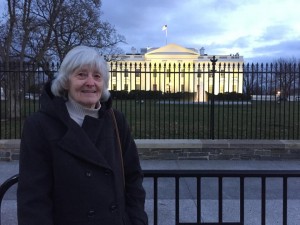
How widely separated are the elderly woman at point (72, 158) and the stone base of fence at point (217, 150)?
654 cm

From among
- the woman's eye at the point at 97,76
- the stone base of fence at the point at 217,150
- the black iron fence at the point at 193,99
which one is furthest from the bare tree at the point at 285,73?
the woman's eye at the point at 97,76

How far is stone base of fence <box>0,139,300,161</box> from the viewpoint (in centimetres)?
870

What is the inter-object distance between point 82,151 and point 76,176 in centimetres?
13

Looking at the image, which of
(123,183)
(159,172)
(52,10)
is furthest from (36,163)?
(52,10)

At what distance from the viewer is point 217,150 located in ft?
28.7

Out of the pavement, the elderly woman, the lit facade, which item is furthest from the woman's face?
the lit facade

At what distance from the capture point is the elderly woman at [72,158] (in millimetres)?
1973

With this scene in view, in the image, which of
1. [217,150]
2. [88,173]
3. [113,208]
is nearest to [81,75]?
[88,173]

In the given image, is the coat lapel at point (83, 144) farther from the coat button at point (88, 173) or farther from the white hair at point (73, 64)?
the white hair at point (73, 64)

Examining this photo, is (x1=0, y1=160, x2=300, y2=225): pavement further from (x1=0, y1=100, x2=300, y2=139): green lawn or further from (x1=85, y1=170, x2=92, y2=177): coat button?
(x1=85, y1=170, x2=92, y2=177): coat button

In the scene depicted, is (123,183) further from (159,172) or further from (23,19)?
(23,19)

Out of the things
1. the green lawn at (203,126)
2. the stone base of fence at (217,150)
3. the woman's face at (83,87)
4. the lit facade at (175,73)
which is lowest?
the stone base of fence at (217,150)

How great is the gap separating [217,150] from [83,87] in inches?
273

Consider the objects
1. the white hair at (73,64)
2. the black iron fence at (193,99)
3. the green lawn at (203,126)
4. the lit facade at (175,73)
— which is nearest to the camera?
the white hair at (73,64)
